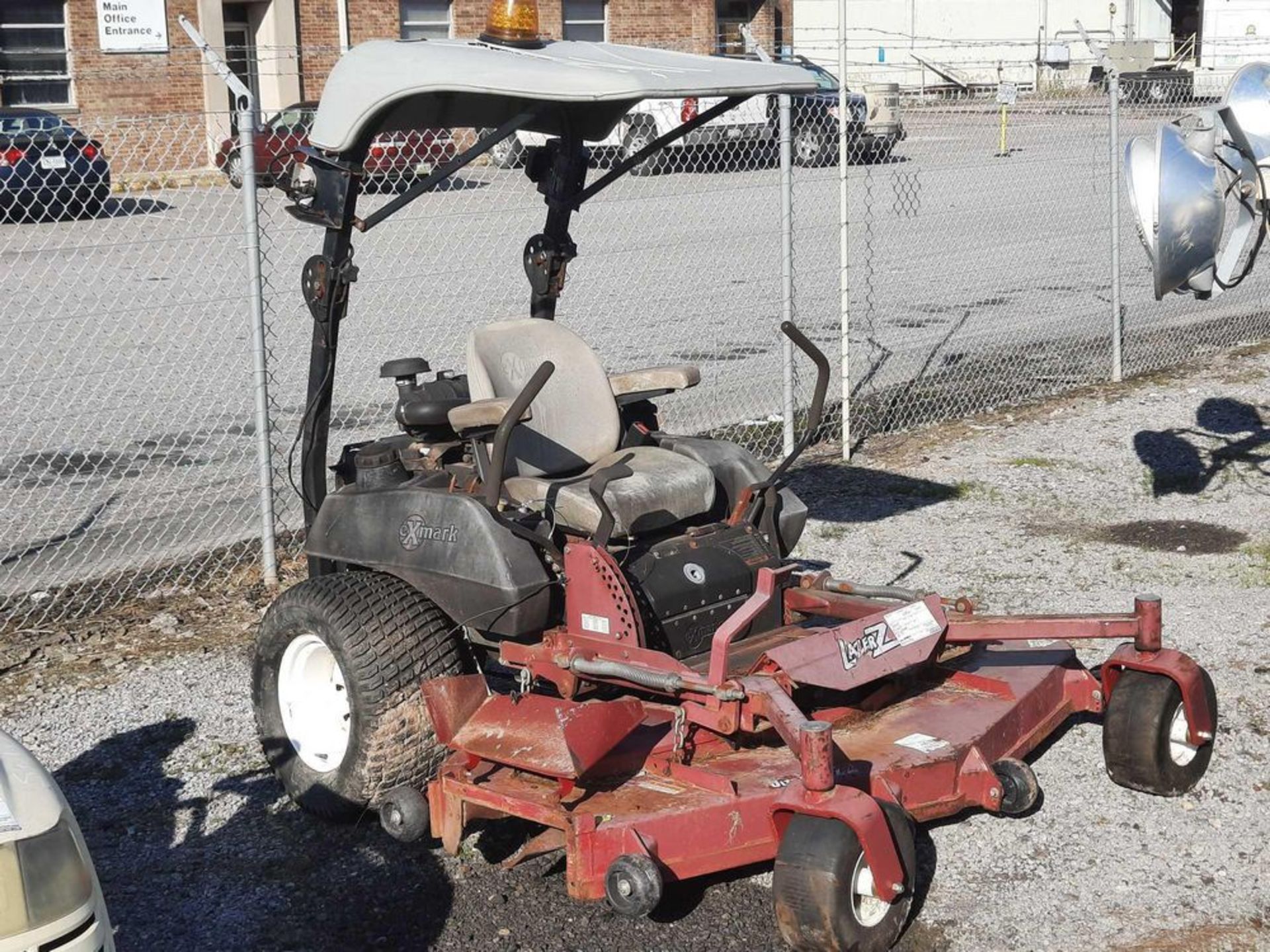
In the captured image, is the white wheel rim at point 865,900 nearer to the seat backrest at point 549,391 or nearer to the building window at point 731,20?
the seat backrest at point 549,391

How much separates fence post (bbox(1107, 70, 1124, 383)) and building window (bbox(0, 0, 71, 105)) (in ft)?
63.0

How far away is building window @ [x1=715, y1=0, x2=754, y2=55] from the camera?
108ft

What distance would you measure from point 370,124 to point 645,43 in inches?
1103

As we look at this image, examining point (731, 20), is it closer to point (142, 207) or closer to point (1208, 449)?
point (142, 207)

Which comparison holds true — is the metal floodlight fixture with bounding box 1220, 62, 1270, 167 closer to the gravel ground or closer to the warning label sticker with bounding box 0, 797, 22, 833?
the gravel ground

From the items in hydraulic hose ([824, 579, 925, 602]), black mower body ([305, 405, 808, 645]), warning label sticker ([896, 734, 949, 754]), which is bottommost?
warning label sticker ([896, 734, 949, 754])

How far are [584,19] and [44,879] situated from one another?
1164 inches

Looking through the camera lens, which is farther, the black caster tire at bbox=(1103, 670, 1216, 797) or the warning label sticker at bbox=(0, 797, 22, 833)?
the black caster tire at bbox=(1103, 670, 1216, 797)

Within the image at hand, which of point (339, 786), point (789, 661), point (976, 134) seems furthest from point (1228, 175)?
point (976, 134)

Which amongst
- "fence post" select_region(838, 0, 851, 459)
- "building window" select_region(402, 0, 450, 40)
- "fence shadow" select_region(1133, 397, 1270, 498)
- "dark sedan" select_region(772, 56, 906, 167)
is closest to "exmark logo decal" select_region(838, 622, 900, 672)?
"fence post" select_region(838, 0, 851, 459)

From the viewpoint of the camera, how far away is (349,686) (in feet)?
15.7

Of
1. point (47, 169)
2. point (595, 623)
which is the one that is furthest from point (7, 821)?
point (47, 169)

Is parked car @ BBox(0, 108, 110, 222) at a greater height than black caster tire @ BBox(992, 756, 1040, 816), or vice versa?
parked car @ BBox(0, 108, 110, 222)

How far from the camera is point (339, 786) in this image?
15.9 ft
